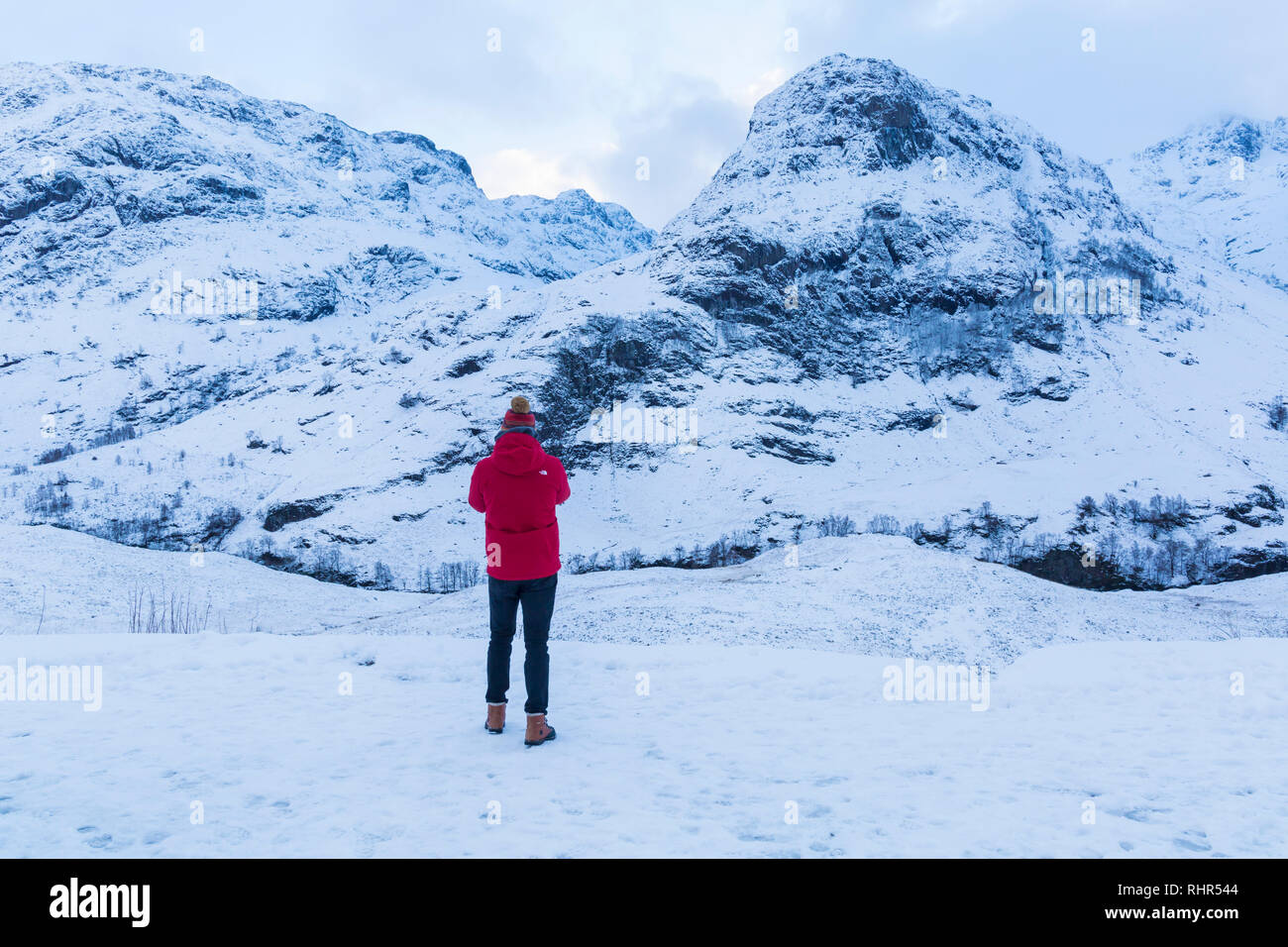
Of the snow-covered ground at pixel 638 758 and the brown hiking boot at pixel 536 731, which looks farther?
the brown hiking boot at pixel 536 731

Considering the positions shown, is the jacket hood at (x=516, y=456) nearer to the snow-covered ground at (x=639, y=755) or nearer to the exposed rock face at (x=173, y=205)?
the snow-covered ground at (x=639, y=755)

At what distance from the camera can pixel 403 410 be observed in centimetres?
7494

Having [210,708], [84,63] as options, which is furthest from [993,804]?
[84,63]

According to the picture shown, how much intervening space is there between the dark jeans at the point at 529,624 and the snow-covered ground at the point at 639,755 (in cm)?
59

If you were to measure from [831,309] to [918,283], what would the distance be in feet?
45.0

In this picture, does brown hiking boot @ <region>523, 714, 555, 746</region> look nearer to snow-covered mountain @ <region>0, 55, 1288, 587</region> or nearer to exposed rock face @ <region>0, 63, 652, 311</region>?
snow-covered mountain @ <region>0, 55, 1288, 587</region>

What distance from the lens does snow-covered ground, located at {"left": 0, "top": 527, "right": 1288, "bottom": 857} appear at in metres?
4.95

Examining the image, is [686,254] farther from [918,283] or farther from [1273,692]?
[1273,692]

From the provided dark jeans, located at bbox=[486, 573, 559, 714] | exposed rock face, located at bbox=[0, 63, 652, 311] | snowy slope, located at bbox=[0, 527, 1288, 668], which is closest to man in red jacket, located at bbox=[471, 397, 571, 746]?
dark jeans, located at bbox=[486, 573, 559, 714]

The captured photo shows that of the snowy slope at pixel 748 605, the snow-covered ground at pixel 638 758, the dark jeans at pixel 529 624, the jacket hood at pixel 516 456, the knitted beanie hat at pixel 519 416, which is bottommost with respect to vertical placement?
the snowy slope at pixel 748 605

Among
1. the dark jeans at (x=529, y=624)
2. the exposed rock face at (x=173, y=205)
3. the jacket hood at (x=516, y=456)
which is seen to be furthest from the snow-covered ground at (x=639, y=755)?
the exposed rock face at (x=173, y=205)

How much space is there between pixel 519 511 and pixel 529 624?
1086 millimetres

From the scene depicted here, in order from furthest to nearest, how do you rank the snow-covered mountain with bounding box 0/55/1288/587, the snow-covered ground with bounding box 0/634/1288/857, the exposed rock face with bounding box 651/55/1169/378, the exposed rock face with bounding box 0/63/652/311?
1. the exposed rock face with bounding box 0/63/652/311
2. the exposed rock face with bounding box 651/55/1169/378
3. the snow-covered mountain with bounding box 0/55/1288/587
4. the snow-covered ground with bounding box 0/634/1288/857

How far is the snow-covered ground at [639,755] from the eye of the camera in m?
4.95
